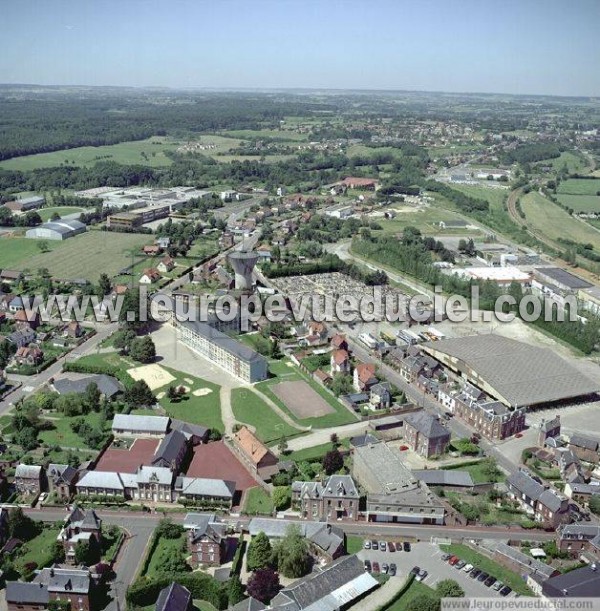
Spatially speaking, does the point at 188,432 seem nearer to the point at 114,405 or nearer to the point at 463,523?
the point at 114,405

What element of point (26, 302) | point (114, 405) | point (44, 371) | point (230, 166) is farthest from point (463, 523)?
point (230, 166)

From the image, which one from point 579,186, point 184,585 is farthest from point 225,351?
point 579,186

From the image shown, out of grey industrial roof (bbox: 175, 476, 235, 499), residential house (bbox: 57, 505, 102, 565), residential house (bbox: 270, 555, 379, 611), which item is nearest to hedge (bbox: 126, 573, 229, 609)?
residential house (bbox: 270, 555, 379, 611)

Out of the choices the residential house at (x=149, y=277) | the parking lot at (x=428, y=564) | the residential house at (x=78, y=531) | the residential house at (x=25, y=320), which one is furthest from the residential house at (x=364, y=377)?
the residential house at (x=149, y=277)

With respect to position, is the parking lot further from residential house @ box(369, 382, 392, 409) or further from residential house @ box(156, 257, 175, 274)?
residential house @ box(156, 257, 175, 274)

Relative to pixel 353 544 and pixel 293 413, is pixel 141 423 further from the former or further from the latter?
pixel 353 544

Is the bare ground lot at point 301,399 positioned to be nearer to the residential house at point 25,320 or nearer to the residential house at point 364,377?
the residential house at point 364,377
